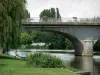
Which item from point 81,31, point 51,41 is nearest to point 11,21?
point 81,31

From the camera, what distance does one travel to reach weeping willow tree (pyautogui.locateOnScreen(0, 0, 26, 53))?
32.7m

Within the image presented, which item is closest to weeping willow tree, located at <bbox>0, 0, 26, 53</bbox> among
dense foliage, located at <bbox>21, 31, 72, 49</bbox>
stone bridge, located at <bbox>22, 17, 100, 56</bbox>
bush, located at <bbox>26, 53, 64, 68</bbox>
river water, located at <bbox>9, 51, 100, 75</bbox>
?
bush, located at <bbox>26, 53, 64, 68</bbox>

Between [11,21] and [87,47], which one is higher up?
[11,21]

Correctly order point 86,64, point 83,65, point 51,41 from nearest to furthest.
A: 1. point 83,65
2. point 86,64
3. point 51,41

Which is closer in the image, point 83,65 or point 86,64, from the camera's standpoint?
point 83,65

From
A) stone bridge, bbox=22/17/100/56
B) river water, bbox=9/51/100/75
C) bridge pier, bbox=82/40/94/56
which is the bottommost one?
river water, bbox=9/51/100/75

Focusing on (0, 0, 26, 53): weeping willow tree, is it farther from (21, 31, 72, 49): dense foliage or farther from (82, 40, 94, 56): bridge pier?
(21, 31, 72, 49): dense foliage

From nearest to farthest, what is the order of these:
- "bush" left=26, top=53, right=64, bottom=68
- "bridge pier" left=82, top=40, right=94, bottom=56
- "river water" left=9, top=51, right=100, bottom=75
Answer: "bush" left=26, top=53, right=64, bottom=68, "river water" left=9, top=51, right=100, bottom=75, "bridge pier" left=82, top=40, right=94, bottom=56

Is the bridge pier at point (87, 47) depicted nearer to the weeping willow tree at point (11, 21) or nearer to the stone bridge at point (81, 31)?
the stone bridge at point (81, 31)

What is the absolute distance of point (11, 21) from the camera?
33.8m

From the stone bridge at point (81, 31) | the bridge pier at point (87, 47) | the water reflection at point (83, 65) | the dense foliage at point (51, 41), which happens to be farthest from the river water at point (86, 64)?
the dense foliage at point (51, 41)

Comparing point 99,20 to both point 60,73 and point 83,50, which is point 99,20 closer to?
point 83,50

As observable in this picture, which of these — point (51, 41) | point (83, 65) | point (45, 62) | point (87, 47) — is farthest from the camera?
point (51, 41)

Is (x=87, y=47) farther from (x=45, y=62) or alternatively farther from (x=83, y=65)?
(x=45, y=62)
